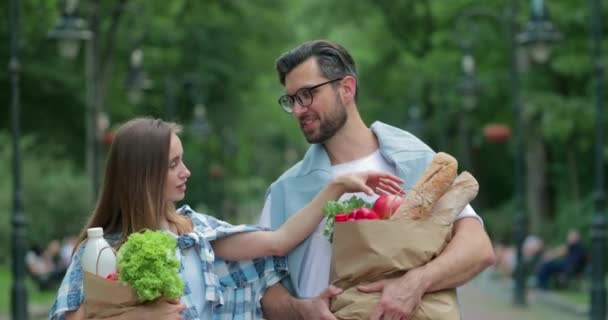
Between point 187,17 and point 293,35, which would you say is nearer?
point 187,17

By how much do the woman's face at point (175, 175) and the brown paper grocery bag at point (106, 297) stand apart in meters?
0.45

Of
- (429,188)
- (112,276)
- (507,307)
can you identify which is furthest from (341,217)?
(507,307)

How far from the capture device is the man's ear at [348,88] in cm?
496

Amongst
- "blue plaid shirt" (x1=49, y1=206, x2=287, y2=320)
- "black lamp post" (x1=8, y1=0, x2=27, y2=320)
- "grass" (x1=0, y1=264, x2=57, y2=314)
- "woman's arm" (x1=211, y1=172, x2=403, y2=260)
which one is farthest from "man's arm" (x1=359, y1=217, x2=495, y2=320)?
"grass" (x1=0, y1=264, x2=57, y2=314)

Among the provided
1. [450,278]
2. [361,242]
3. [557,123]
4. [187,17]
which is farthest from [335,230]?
[187,17]

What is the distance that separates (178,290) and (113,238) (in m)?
0.40

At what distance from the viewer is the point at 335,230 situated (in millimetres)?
4477

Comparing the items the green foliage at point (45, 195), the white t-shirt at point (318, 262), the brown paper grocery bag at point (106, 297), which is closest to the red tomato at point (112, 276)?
the brown paper grocery bag at point (106, 297)

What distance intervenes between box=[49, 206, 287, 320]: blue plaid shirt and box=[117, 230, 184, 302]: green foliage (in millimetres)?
292

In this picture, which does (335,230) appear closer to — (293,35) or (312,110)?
(312,110)

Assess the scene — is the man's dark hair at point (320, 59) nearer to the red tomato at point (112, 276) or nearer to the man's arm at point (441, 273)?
the man's arm at point (441, 273)

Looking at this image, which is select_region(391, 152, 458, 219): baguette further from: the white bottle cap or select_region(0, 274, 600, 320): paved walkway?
select_region(0, 274, 600, 320): paved walkway

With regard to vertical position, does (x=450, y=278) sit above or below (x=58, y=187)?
above

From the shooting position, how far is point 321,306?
454 cm
